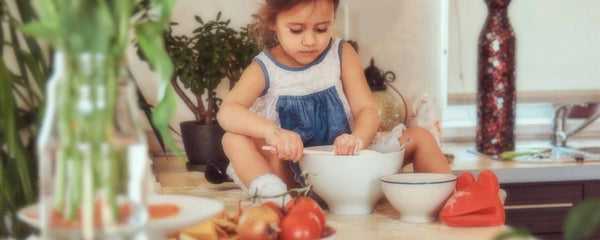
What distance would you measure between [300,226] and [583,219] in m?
0.58

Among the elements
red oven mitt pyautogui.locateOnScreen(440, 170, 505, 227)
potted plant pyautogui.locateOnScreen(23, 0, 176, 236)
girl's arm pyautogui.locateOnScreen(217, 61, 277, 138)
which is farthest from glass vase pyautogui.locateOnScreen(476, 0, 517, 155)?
potted plant pyautogui.locateOnScreen(23, 0, 176, 236)

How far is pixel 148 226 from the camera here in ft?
2.46

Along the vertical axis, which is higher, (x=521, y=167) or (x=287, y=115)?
(x=287, y=115)

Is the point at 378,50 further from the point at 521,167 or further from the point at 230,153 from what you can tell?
the point at 230,153

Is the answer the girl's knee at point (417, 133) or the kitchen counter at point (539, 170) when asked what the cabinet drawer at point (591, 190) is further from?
the girl's knee at point (417, 133)

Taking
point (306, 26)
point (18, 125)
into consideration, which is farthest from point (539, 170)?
point (18, 125)

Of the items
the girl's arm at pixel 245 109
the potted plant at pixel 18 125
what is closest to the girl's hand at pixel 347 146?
the girl's arm at pixel 245 109

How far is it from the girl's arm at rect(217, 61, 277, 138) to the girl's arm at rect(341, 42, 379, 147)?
0.72ft

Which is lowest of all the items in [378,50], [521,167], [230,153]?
[521,167]

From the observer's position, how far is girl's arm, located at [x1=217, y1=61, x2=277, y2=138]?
5.52 ft

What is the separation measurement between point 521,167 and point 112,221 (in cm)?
167

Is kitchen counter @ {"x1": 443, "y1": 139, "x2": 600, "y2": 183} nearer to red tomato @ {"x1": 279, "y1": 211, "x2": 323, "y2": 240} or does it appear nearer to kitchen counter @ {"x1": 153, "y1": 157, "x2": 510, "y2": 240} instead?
kitchen counter @ {"x1": 153, "y1": 157, "x2": 510, "y2": 240}

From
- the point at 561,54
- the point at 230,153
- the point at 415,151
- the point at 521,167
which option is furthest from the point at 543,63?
the point at 230,153

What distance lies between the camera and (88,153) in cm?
71
